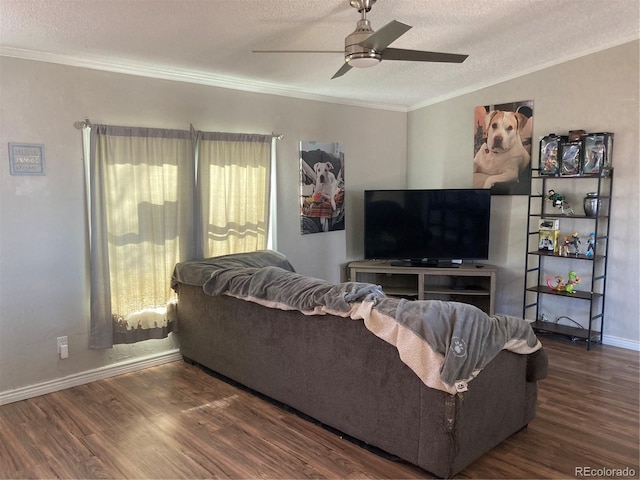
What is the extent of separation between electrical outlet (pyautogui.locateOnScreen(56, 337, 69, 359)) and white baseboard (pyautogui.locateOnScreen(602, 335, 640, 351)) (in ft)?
14.4

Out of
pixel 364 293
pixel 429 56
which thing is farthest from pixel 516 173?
pixel 364 293

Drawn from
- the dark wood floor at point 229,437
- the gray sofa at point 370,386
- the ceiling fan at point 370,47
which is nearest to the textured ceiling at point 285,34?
the ceiling fan at point 370,47

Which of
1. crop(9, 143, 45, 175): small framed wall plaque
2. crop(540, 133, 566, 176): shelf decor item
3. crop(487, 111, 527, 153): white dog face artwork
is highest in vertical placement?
crop(487, 111, 527, 153): white dog face artwork

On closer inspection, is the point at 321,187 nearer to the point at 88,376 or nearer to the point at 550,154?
the point at 550,154

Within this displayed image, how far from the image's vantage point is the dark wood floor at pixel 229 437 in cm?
246

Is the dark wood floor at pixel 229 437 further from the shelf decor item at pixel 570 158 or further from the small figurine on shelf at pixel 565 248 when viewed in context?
the shelf decor item at pixel 570 158

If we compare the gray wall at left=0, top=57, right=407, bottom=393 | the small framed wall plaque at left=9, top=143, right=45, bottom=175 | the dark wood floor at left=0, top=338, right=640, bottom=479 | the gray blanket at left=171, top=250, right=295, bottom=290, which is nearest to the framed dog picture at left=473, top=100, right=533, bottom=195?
the dark wood floor at left=0, top=338, right=640, bottom=479

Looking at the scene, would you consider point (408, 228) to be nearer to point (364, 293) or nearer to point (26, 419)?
point (364, 293)

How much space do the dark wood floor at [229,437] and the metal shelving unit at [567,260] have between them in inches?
32.6

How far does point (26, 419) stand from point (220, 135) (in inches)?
95.9

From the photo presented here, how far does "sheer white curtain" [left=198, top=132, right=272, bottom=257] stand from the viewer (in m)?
4.04

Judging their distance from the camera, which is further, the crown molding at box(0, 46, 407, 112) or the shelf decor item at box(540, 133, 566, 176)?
the shelf decor item at box(540, 133, 566, 176)

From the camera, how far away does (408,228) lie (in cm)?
514

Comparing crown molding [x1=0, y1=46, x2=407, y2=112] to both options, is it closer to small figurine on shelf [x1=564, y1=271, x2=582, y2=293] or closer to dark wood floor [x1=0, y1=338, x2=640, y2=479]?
dark wood floor [x1=0, y1=338, x2=640, y2=479]
